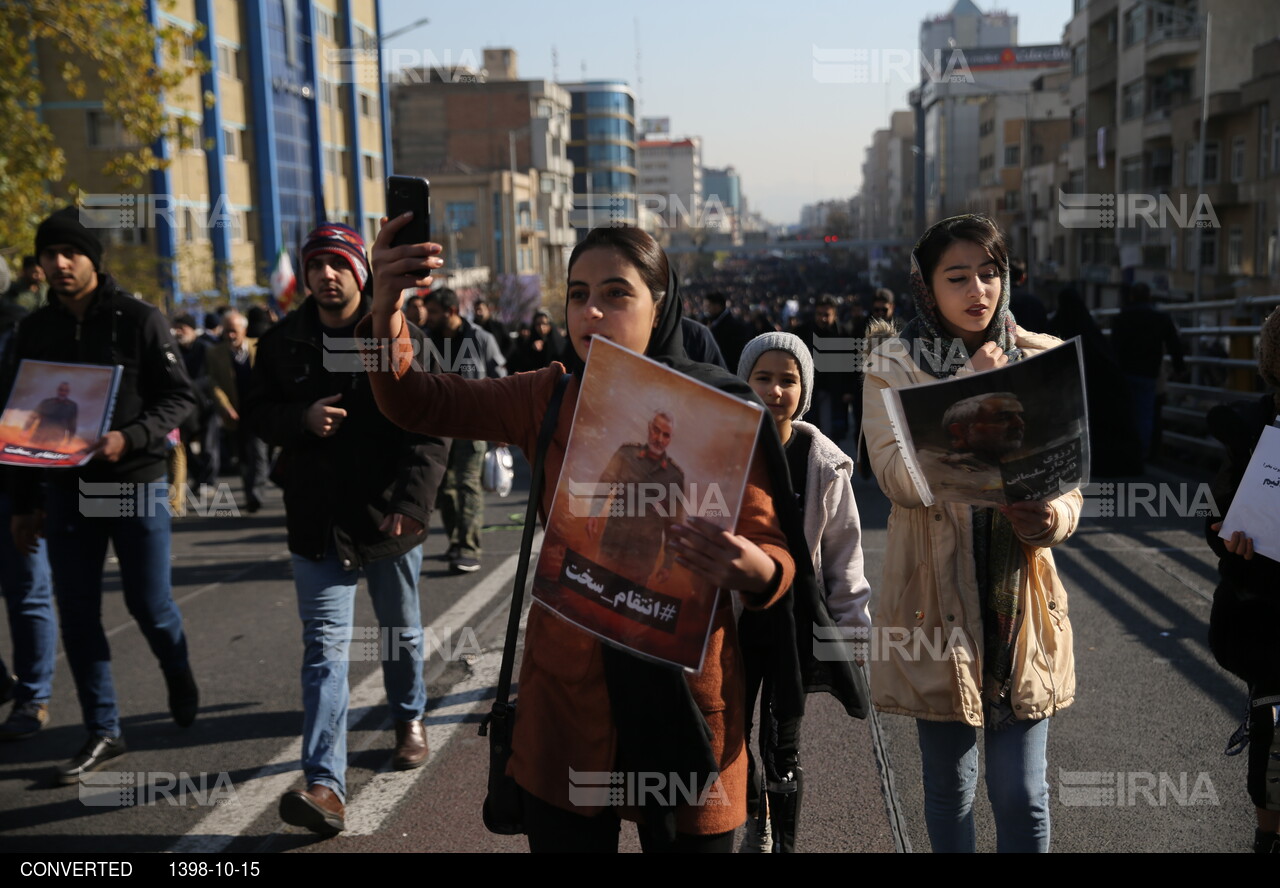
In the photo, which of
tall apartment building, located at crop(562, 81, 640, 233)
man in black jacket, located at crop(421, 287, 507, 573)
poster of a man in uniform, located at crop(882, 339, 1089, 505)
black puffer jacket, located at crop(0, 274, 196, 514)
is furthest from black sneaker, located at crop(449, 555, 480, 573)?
tall apartment building, located at crop(562, 81, 640, 233)

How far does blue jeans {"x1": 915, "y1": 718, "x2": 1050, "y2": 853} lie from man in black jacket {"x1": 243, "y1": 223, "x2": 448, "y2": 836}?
2.22 meters

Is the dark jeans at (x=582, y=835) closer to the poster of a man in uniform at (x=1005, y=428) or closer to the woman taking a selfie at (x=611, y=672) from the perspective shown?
the woman taking a selfie at (x=611, y=672)

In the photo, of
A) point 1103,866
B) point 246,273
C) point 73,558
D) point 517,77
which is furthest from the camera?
point 517,77

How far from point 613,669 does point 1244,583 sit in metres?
2.05

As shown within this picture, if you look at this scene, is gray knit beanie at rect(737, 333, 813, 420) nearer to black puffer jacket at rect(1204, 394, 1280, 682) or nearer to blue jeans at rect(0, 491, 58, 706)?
black puffer jacket at rect(1204, 394, 1280, 682)

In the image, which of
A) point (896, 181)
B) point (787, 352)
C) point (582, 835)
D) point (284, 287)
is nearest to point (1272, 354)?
point (787, 352)

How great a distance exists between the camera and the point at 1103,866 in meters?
2.79

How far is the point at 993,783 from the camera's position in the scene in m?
3.19

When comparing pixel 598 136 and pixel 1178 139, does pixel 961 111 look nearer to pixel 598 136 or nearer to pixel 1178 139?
pixel 598 136

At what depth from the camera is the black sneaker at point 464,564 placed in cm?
874

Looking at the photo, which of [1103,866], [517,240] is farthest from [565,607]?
[517,240]

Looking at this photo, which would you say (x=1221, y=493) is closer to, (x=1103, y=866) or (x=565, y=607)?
(x=1103, y=866)

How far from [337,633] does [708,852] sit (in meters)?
2.33

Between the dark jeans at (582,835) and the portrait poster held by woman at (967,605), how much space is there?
0.84m
